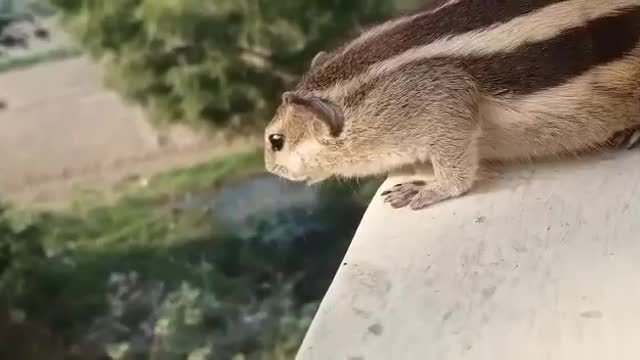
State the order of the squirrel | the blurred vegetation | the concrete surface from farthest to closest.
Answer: the blurred vegetation → the squirrel → the concrete surface

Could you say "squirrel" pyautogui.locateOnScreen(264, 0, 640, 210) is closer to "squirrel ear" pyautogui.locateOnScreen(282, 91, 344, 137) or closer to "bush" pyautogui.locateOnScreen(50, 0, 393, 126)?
"squirrel ear" pyautogui.locateOnScreen(282, 91, 344, 137)

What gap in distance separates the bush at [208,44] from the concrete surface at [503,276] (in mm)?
463

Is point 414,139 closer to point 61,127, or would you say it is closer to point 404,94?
point 404,94

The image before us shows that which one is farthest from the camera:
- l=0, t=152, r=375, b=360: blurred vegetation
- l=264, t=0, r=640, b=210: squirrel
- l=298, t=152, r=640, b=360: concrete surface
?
l=0, t=152, r=375, b=360: blurred vegetation

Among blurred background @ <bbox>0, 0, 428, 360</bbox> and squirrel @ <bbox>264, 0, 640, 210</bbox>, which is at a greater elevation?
squirrel @ <bbox>264, 0, 640, 210</bbox>

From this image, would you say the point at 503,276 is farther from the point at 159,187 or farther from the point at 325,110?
the point at 159,187

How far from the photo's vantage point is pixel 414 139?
0.93m

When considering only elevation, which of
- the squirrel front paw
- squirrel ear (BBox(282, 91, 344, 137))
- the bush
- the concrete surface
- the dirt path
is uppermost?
squirrel ear (BBox(282, 91, 344, 137))

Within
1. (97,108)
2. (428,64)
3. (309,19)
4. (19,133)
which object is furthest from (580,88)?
(19,133)

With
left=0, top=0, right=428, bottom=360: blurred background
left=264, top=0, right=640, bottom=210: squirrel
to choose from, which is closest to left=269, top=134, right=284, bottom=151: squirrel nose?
left=264, top=0, right=640, bottom=210: squirrel

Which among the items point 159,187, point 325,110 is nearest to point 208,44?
point 159,187

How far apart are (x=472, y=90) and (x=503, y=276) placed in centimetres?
20

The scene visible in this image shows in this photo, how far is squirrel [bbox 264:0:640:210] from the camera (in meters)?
0.90

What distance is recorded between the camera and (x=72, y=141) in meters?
1.39
